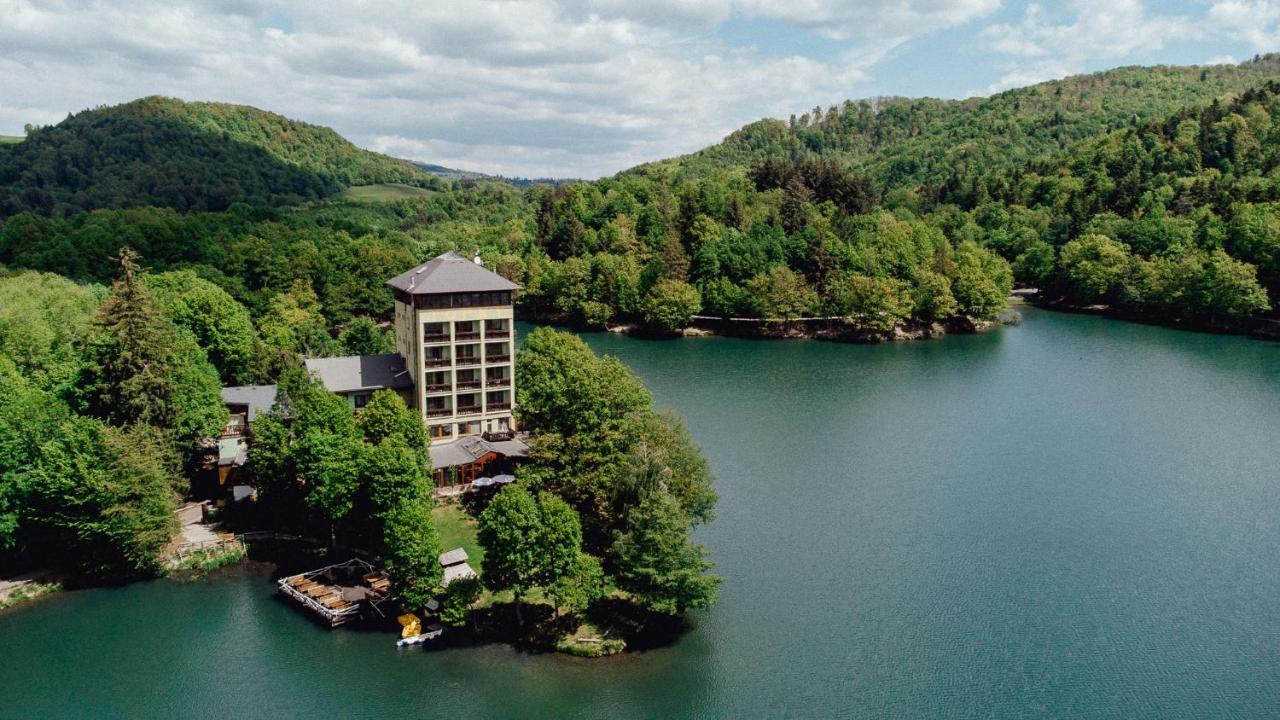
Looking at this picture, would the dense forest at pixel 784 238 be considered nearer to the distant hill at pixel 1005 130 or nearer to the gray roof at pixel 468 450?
the distant hill at pixel 1005 130

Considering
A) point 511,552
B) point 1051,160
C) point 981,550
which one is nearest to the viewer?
point 511,552

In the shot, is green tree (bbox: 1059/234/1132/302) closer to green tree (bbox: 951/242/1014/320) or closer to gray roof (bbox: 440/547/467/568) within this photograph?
green tree (bbox: 951/242/1014/320)

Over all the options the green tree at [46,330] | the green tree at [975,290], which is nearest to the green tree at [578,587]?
the green tree at [46,330]

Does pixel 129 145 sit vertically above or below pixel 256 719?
above

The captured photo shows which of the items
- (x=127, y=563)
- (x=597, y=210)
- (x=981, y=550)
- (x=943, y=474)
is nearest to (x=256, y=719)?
(x=127, y=563)

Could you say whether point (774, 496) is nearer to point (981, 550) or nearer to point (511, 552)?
point (981, 550)

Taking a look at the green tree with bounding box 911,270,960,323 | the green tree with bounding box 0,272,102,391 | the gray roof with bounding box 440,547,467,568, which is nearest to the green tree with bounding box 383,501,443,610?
the gray roof with bounding box 440,547,467,568
